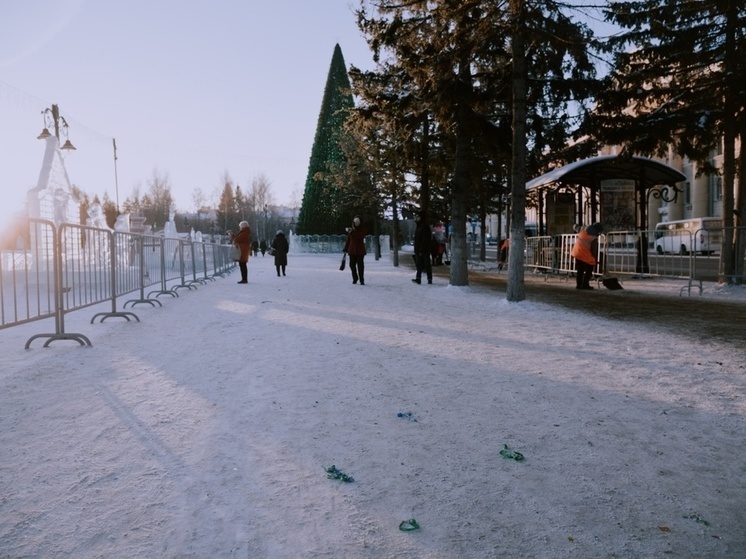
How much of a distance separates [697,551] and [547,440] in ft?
4.51

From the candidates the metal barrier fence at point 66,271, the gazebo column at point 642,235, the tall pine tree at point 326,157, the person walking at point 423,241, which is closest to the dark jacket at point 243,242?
the metal barrier fence at point 66,271

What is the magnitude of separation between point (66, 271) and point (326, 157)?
4045 cm

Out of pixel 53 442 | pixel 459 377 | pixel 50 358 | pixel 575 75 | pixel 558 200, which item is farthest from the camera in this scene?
pixel 558 200

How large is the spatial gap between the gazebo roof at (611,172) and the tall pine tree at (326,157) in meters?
24.3

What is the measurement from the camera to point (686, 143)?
50.4 ft

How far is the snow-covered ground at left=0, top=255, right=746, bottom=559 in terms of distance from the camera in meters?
2.69

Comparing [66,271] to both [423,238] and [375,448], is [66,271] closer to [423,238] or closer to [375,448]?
[375,448]

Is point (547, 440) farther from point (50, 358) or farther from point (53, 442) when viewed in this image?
point (50, 358)

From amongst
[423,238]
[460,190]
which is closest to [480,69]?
[460,190]

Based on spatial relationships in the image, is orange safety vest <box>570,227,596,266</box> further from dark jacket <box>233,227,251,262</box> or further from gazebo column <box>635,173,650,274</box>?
dark jacket <box>233,227,251,262</box>

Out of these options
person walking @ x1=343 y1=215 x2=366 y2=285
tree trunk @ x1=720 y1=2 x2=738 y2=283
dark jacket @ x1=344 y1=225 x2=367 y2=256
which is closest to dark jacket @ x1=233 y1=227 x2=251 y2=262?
person walking @ x1=343 y1=215 x2=366 y2=285

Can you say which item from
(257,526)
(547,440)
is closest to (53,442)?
(257,526)

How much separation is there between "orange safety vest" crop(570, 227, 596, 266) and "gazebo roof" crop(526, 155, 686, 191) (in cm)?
369

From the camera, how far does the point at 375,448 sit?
3799 millimetres
